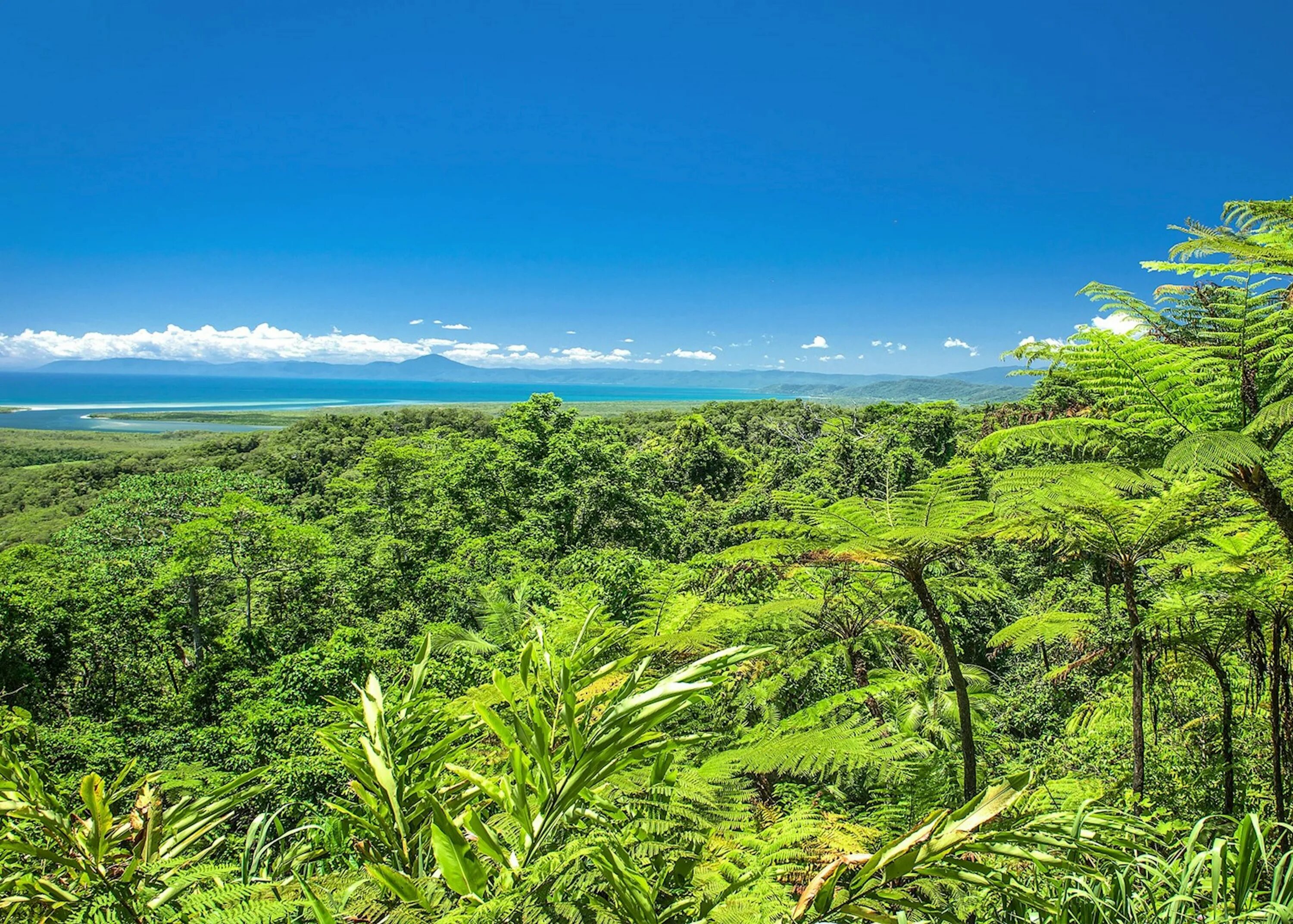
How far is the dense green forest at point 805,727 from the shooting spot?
904 millimetres

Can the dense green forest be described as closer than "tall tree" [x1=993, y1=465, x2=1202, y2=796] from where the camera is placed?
Yes

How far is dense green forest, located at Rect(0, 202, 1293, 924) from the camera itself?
90 centimetres

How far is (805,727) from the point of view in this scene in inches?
121

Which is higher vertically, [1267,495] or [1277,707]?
[1267,495]

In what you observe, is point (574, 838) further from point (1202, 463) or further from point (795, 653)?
point (795, 653)

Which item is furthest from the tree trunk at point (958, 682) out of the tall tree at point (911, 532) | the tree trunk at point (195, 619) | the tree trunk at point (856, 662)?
the tree trunk at point (195, 619)

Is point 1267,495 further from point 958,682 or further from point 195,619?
point 195,619

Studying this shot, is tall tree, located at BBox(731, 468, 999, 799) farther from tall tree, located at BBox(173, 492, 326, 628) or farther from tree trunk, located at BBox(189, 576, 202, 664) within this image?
tree trunk, located at BBox(189, 576, 202, 664)

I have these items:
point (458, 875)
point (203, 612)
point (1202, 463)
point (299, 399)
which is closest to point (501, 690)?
point (458, 875)

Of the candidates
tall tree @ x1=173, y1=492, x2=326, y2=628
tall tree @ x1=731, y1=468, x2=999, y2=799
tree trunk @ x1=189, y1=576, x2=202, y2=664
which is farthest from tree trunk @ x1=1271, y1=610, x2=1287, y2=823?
tree trunk @ x1=189, y1=576, x2=202, y2=664

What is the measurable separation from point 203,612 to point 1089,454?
16144 millimetres

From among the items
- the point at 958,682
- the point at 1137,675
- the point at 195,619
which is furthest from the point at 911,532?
the point at 195,619

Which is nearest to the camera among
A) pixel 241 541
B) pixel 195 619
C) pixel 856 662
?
pixel 856 662

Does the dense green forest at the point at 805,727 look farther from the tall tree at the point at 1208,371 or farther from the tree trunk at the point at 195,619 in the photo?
the tree trunk at the point at 195,619
